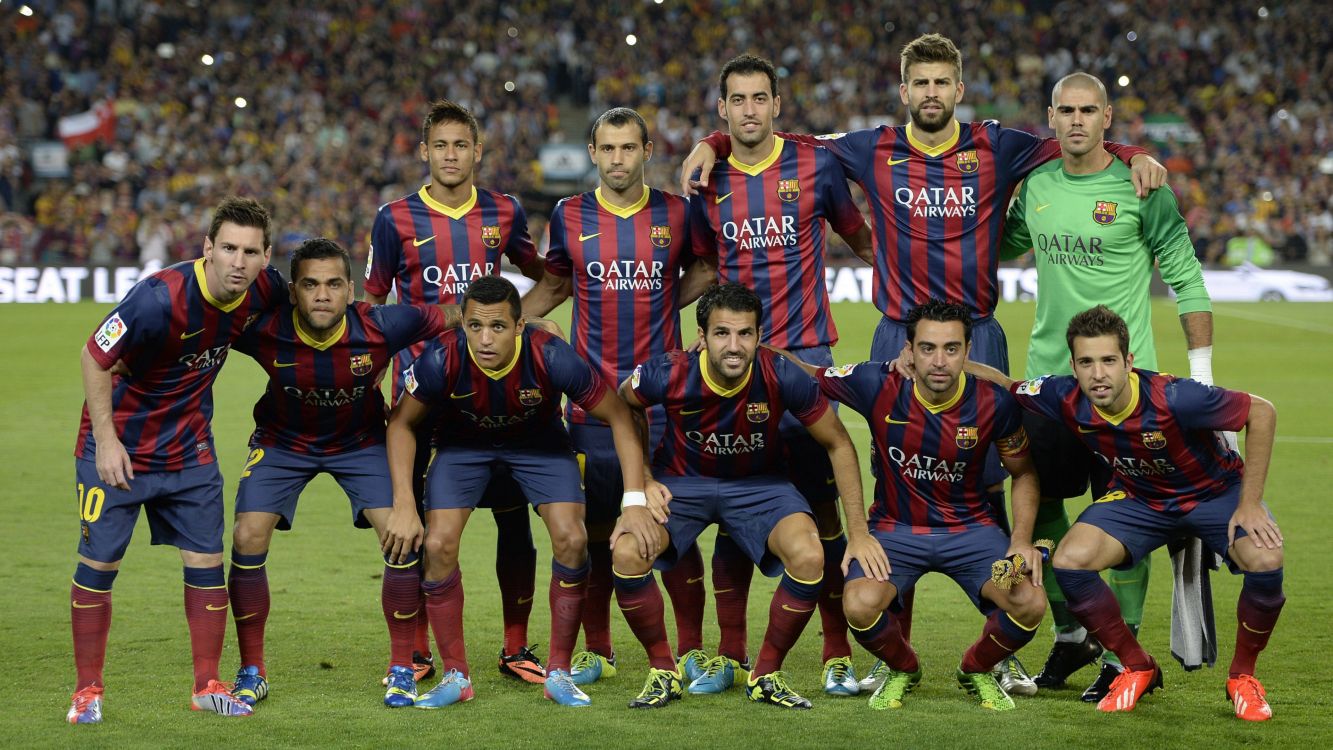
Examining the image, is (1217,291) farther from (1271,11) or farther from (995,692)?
(995,692)

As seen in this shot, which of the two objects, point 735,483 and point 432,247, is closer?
point 735,483

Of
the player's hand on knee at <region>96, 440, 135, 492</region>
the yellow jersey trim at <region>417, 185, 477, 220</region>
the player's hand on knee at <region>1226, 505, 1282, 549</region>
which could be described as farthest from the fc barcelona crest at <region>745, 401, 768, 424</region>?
the player's hand on knee at <region>96, 440, 135, 492</region>

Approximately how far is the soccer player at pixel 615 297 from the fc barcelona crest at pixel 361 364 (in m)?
0.84

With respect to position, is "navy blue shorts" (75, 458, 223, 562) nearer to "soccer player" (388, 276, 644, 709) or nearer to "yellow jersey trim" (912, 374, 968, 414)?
"soccer player" (388, 276, 644, 709)

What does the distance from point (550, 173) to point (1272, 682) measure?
959 inches

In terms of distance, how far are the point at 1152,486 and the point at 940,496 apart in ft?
2.69

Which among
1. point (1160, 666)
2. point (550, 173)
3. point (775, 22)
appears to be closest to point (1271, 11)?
point (775, 22)

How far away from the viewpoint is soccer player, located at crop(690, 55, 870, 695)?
238 inches

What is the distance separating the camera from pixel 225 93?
30.6 meters

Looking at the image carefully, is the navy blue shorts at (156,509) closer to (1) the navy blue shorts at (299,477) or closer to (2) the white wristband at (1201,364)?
(1) the navy blue shorts at (299,477)

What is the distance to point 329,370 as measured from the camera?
5730mm

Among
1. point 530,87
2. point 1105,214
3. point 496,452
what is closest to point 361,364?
point 496,452

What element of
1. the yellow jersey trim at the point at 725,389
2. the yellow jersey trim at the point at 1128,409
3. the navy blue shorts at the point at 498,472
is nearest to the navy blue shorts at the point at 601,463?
the navy blue shorts at the point at 498,472

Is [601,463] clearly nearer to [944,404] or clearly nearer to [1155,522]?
[944,404]
